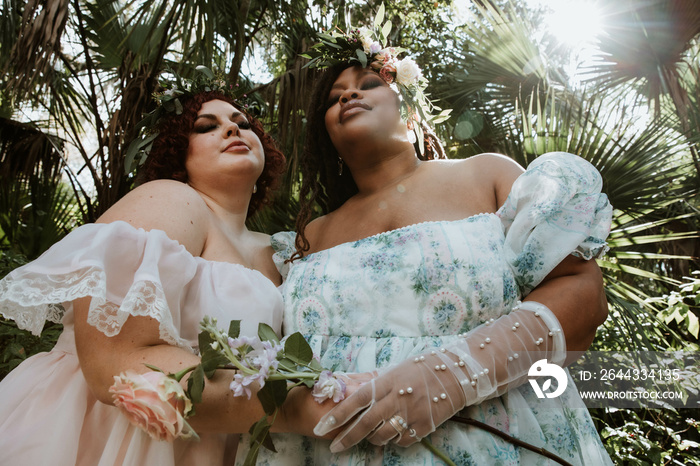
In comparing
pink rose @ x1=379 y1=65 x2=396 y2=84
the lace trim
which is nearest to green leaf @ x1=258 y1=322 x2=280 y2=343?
the lace trim

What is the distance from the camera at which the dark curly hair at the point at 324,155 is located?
233cm

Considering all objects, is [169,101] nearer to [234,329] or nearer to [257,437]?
[234,329]

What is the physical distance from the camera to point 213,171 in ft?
6.81

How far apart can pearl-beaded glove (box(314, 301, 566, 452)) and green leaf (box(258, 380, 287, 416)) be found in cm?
11

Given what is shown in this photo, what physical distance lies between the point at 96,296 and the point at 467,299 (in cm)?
97

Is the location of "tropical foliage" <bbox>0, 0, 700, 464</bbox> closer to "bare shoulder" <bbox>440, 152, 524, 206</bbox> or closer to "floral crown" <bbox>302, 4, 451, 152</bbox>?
"floral crown" <bbox>302, 4, 451, 152</bbox>

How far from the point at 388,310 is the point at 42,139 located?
14.4ft

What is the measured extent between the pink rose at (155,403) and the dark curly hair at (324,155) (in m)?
1.25

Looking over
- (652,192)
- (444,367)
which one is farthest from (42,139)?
(652,192)

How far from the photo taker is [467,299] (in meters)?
1.52

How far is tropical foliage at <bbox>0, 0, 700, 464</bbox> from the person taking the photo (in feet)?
11.0

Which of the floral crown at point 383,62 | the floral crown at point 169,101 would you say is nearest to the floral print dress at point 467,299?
the floral crown at point 383,62

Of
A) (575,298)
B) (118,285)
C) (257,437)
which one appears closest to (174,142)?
(118,285)

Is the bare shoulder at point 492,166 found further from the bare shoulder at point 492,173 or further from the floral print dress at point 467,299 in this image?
the floral print dress at point 467,299
